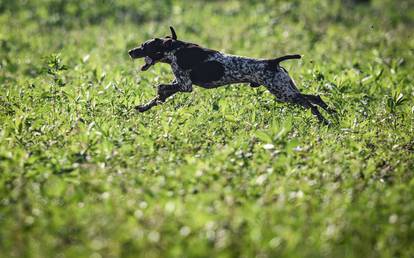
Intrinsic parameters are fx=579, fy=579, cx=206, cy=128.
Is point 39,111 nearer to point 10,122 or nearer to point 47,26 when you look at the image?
point 10,122

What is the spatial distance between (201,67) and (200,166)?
240cm

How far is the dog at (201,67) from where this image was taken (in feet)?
24.5

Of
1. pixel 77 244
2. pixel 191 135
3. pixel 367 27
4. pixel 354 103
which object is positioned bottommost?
pixel 367 27

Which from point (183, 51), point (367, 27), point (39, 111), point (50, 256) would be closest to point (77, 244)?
point (50, 256)

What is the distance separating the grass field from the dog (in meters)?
0.34

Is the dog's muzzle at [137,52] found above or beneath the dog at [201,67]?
above

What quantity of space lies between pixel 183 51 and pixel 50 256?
156 inches

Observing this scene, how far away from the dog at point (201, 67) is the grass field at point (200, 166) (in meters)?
0.34

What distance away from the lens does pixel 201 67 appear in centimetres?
747

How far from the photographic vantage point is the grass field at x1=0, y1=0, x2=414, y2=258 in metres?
4.37

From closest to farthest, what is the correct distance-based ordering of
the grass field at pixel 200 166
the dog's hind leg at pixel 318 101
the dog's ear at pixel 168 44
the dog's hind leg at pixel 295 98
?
the grass field at pixel 200 166
the dog's ear at pixel 168 44
the dog's hind leg at pixel 295 98
the dog's hind leg at pixel 318 101

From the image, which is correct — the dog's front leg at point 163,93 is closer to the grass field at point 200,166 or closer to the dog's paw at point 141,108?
the dog's paw at point 141,108

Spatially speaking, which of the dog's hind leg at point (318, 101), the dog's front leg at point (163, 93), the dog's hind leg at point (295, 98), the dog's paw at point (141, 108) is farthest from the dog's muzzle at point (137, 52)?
the dog's hind leg at point (318, 101)

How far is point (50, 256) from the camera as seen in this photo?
412cm
